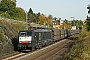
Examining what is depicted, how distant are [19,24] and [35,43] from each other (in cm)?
1336

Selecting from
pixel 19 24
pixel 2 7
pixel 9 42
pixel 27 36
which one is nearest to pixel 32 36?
pixel 27 36

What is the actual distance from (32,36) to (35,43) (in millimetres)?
1521

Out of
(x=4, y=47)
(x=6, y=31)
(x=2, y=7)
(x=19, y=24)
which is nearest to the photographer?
(x=4, y=47)

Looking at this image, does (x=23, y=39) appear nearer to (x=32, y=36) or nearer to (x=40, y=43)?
(x=32, y=36)

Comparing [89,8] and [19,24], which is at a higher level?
[89,8]

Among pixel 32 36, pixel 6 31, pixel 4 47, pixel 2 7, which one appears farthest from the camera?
pixel 2 7

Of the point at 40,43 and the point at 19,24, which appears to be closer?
the point at 40,43

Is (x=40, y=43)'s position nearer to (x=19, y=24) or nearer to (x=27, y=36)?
(x=27, y=36)

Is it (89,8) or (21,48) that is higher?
(89,8)

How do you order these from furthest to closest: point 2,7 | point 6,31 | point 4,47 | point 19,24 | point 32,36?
point 2,7
point 19,24
point 6,31
point 32,36
point 4,47

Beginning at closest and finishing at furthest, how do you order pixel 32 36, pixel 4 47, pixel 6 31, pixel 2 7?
1. pixel 4 47
2. pixel 32 36
3. pixel 6 31
4. pixel 2 7

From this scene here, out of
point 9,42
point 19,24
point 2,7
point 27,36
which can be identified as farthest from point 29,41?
point 2,7

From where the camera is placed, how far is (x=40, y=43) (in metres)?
35.2

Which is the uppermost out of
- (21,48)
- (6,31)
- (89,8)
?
(89,8)
